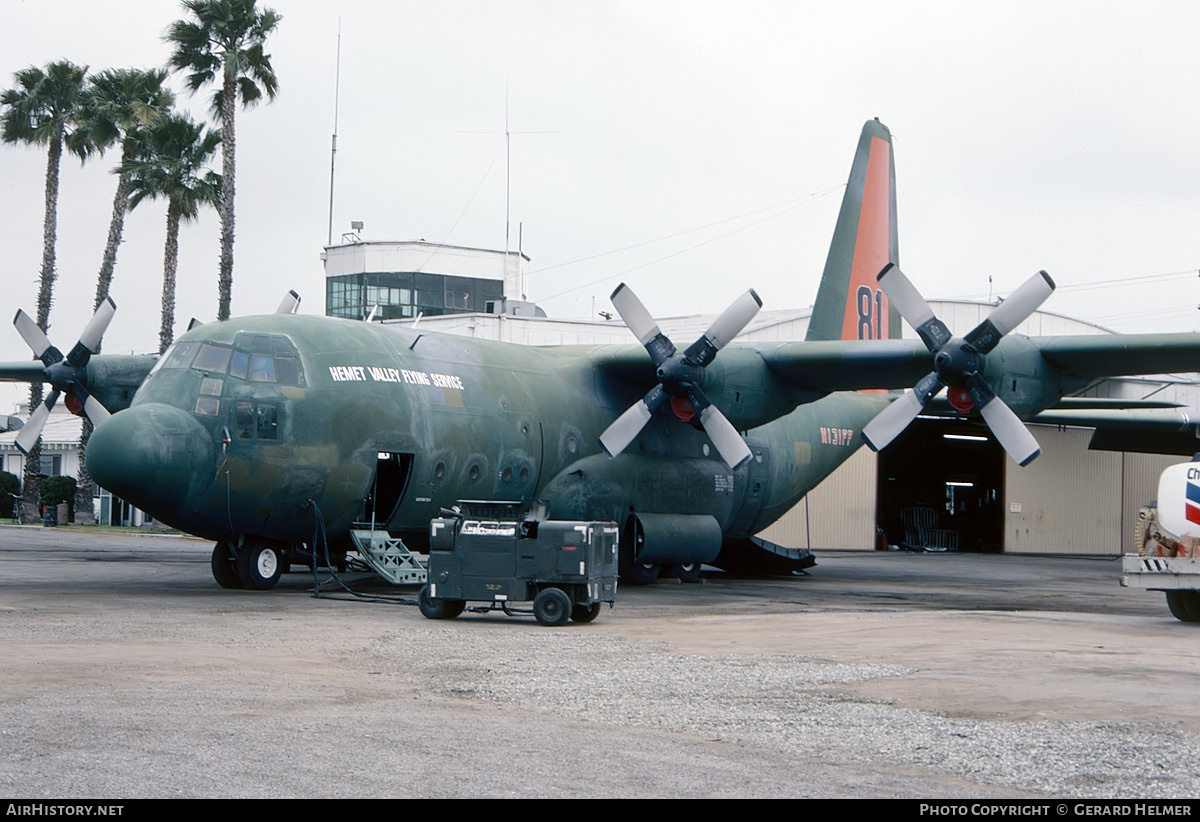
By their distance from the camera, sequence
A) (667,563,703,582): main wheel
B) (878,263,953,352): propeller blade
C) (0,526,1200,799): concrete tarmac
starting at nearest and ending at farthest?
1. (0,526,1200,799): concrete tarmac
2. (878,263,953,352): propeller blade
3. (667,563,703,582): main wheel

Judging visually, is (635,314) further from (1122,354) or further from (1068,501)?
(1068,501)

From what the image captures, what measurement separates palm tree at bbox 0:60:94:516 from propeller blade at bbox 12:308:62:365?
2375 centimetres

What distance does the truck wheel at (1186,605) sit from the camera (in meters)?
15.9

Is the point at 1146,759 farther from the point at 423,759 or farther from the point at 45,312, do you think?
the point at 45,312

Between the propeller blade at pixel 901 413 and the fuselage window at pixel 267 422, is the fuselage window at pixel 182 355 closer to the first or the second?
the fuselage window at pixel 267 422

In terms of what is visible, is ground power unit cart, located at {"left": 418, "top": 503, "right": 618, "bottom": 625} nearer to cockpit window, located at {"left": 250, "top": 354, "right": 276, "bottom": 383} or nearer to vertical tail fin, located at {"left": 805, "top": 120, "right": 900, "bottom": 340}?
cockpit window, located at {"left": 250, "top": 354, "right": 276, "bottom": 383}

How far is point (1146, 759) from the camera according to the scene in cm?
697

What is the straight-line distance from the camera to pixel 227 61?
35781 millimetres

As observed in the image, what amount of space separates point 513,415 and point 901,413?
6.09 meters

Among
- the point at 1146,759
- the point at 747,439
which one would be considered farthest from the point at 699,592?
the point at 1146,759

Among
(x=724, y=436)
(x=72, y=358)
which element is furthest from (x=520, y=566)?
(x=72, y=358)

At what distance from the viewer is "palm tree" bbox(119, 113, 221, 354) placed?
39125mm

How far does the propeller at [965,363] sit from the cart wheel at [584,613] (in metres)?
6.37

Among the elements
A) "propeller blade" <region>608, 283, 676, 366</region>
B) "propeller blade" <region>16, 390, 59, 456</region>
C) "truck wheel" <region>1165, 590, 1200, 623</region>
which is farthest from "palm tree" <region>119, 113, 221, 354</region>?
"truck wheel" <region>1165, 590, 1200, 623</region>
